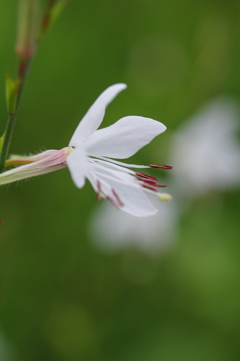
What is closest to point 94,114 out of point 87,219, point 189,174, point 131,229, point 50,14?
point 50,14

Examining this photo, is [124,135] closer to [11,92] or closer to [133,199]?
[133,199]

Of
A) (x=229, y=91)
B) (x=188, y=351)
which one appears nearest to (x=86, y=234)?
(x=188, y=351)

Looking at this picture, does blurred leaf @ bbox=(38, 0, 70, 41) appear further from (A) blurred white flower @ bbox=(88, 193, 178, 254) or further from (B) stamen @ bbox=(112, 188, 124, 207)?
(A) blurred white flower @ bbox=(88, 193, 178, 254)

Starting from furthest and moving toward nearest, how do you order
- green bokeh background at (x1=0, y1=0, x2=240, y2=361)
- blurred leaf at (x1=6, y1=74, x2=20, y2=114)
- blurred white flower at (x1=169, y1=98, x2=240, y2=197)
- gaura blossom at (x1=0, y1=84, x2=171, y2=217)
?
blurred white flower at (x1=169, y1=98, x2=240, y2=197), green bokeh background at (x1=0, y1=0, x2=240, y2=361), gaura blossom at (x1=0, y1=84, x2=171, y2=217), blurred leaf at (x1=6, y1=74, x2=20, y2=114)

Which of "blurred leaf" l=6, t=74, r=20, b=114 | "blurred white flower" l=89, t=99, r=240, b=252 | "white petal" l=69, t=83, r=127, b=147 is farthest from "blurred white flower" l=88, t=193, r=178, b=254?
"blurred leaf" l=6, t=74, r=20, b=114

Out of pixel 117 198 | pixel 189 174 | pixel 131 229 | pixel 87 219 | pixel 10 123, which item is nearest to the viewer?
pixel 10 123

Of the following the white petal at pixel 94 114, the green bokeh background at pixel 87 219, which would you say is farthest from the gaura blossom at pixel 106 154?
the green bokeh background at pixel 87 219
